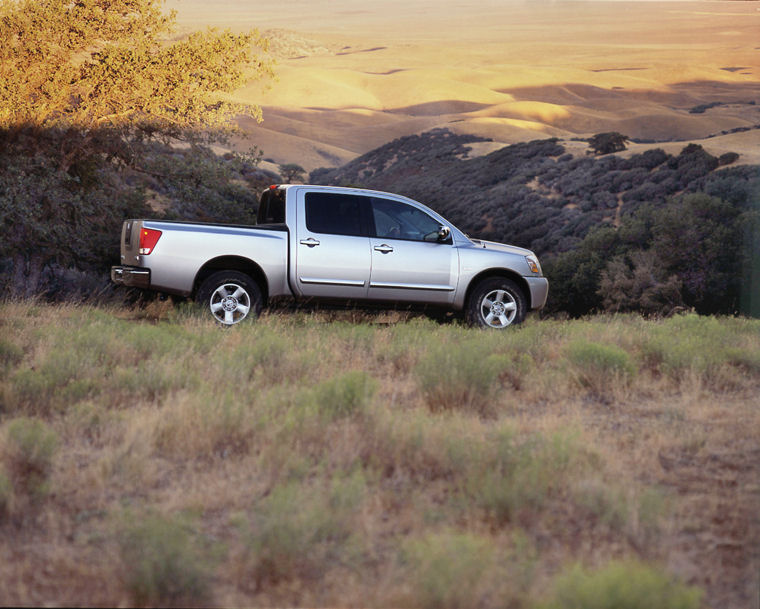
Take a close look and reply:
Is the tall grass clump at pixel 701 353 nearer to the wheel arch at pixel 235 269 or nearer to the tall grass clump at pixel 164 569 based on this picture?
the wheel arch at pixel 235 269

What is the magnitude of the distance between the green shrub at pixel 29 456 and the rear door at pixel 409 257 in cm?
598

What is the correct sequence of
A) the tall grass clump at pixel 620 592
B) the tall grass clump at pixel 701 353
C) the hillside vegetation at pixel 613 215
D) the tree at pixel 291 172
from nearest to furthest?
the tall grass clump at pixel 620 592
the tall grass clump at pixel 701 353
the hillside vegetation at pixel 613 215
the tree at pixel 291 172

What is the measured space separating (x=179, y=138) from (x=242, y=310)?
A: 9480 mm

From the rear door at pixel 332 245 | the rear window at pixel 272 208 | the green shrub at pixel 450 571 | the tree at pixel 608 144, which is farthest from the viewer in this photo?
the tree at pixel 608 144

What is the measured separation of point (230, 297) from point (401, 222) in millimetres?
2442

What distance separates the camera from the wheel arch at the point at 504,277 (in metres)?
11.1

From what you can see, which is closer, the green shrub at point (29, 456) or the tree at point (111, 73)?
the green shrub at point (29, 456)

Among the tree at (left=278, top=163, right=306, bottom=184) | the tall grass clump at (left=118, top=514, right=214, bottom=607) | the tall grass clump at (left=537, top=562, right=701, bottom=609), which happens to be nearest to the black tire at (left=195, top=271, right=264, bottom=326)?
the tall grass clump at (left=118, top=514, right=214, bottom=607)

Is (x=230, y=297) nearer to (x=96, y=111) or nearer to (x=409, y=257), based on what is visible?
(x=409, y=257)

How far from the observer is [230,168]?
62.8 feet

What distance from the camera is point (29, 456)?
490 cm

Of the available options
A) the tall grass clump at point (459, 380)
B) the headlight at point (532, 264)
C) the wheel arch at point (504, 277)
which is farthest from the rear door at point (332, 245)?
the tall grass clump at point (459, 380)

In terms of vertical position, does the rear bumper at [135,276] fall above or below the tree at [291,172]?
below

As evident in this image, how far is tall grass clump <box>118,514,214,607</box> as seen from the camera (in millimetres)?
3416
